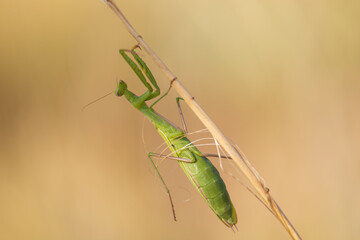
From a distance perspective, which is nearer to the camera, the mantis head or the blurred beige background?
the mantis head

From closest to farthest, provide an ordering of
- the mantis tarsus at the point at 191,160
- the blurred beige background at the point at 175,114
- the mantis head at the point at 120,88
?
the mantis tarsus at the point at 191,160, the mantis head at the point at 120,88, the blurred beige background at the point at 175,114

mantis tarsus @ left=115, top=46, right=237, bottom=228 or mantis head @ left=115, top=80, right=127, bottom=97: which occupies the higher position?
mantis head @ left=115, top=80, right=127, bottom=97

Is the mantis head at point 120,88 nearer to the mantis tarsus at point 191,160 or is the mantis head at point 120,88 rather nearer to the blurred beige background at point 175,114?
the mantis tarsus at point 191,160

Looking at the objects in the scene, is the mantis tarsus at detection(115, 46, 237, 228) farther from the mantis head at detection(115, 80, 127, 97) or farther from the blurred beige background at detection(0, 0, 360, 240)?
the blurred beige background at detection(0, 0, 360, 240)

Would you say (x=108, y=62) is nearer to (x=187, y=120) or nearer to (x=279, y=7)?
(x=187, y=120)

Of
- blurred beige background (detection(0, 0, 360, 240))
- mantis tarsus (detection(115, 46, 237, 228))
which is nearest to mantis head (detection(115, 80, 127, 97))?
mantis tarsus (detection(115, 46, 237, 228))

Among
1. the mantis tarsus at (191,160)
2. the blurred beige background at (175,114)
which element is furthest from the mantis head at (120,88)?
the blurred beige background at (175,114)

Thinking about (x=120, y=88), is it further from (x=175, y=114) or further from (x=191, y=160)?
(x=175, y=114)
